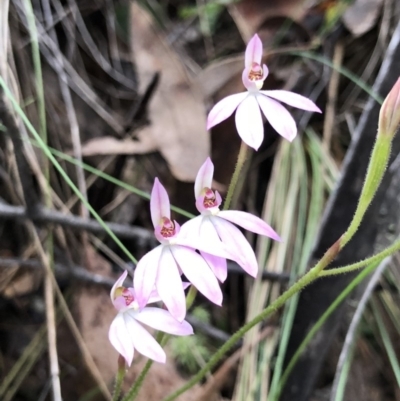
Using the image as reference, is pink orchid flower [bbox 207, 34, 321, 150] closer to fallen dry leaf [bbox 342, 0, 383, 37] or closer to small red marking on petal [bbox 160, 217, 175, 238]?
small red marking on petal [bbox 160, 217, 175, 238]

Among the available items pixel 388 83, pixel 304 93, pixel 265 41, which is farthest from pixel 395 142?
pixel 265 41

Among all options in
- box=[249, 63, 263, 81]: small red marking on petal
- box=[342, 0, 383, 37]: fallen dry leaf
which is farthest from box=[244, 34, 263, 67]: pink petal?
box=[342, 0, 383, 37]: fallen dry leaf

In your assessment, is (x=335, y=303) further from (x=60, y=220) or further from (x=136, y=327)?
(x=60, y=220)

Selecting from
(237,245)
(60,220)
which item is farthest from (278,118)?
(60,220)

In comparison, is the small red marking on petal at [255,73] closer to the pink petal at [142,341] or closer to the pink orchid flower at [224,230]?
the pink orchid flower at [224,230]

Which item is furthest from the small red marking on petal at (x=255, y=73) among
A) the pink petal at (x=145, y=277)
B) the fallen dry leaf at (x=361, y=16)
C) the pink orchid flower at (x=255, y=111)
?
the fallen dry leaf at (x=361, y=16)

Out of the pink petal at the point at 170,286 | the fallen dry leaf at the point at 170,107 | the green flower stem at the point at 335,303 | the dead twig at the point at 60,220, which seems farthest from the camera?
the fallen dry leaf at the point at 170,107
